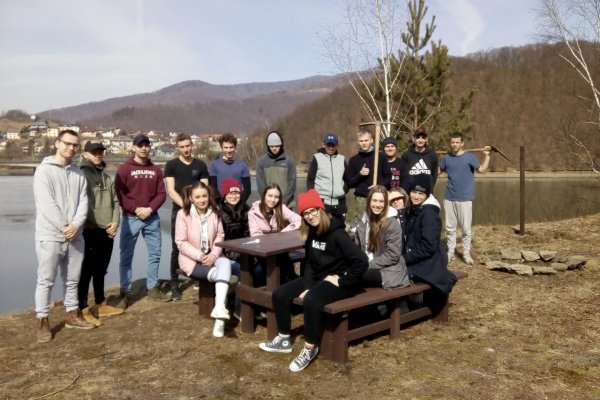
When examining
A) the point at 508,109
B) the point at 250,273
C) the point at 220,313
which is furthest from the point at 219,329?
the point at 508,109

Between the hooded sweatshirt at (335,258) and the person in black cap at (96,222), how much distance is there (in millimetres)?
2137

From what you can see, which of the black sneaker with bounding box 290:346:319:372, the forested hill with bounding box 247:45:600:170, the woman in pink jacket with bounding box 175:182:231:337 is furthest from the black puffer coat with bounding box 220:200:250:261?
the forested hill with bounding box 247:45:600:170

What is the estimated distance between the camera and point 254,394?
10.4ft

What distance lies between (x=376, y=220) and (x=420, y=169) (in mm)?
2359

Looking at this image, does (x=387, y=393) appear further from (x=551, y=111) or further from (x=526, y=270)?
(x=551, y=111)

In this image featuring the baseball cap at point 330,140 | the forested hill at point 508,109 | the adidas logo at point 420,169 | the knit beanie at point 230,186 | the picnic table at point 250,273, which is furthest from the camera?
the forested hill at point 508,109

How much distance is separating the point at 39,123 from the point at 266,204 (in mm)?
127106

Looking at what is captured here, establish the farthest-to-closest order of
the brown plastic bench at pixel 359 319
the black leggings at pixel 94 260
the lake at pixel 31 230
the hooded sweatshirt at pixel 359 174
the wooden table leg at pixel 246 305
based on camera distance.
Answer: the lake at pixel 31 230 → the hooded sweatshirt at pixel 359 174 → the black leggings at pixel 94 260 → the wooden table leg at pixel 246 305 → the brown plastic bench at pixel 359 319

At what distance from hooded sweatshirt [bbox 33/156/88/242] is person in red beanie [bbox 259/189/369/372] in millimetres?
1909

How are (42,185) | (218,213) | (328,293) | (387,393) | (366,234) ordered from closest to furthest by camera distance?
(387,393)
(328,293)
(42,185)
(366,234)
(218,213)

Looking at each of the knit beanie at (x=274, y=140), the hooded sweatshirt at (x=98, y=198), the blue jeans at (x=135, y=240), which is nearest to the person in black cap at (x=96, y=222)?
the hooded sweatshirt at (x=98, y=198)

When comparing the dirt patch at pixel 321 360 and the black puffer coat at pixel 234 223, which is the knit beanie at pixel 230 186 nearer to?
the black puffer coat at pixel 234 223

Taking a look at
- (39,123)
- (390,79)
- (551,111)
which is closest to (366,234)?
(390,79)

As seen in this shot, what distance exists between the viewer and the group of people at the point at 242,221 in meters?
3.82
